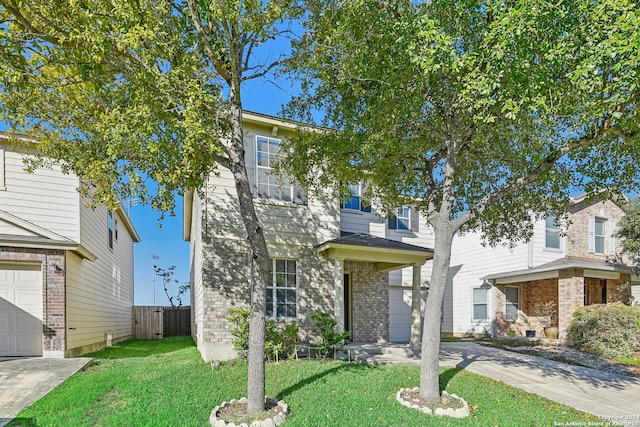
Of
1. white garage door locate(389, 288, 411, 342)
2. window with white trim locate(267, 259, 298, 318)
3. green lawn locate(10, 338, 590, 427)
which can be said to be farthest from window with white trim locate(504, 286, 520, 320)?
window with white trim locate(267, 259, 298, 318)

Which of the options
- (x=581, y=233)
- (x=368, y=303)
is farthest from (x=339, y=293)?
(x=581, y=233)

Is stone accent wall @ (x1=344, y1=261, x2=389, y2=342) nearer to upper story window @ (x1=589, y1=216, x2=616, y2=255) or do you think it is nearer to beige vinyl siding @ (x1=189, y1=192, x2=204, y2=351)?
beige vinyl siding @ (x1=189, y1=192, x2=204, y2=351)

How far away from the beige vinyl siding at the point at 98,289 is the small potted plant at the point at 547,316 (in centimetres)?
1610

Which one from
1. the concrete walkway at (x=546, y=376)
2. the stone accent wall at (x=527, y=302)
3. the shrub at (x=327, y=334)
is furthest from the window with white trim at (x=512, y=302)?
the shrub at (x=327, y=334)

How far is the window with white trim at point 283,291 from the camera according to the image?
1032cm

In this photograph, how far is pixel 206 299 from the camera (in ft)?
31.7

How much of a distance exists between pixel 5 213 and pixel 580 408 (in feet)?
43.9

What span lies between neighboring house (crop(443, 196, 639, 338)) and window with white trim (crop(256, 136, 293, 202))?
10464 millimetres

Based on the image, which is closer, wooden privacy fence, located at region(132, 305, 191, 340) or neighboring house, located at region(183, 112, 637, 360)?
neighboring house, located at region(183, 112, 637, 360)

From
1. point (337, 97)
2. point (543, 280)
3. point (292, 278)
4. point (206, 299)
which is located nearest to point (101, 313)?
point (206, 299)

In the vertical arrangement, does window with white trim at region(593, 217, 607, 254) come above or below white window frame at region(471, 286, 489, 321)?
Answer: above

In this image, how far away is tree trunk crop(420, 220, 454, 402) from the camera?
20.9 feet

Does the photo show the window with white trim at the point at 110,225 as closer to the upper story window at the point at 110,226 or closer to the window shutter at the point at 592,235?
the upper story window at the point at 110,226

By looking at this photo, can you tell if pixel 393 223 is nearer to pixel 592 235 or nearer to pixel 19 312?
pixel 592 235
